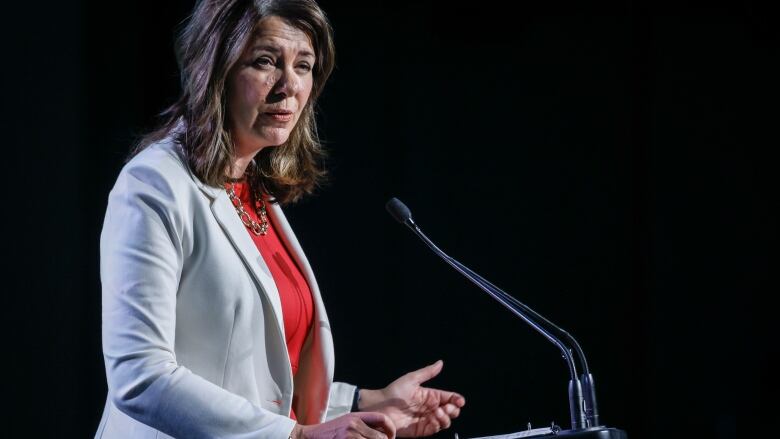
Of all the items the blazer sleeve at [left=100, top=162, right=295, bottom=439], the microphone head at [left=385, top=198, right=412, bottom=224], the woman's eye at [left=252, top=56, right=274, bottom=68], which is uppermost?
the woman's eye at [left=252, top=56, right=274, bottom=68]

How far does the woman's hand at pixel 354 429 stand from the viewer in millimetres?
1312

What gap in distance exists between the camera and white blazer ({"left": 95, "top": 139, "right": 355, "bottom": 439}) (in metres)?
1.32

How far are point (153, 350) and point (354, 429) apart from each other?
0.34 m

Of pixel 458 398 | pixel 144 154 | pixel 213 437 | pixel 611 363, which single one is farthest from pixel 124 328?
pixel 611 363

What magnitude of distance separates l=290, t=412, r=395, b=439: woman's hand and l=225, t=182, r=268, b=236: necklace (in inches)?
20.5

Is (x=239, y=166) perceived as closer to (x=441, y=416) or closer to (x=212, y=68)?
(x=212, y=68)

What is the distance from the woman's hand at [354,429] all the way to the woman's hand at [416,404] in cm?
36

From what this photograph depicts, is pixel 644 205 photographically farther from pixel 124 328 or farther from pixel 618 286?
pixel 124 328

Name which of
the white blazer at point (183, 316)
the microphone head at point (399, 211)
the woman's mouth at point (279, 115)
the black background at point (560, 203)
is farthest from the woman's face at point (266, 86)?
the black background at point (560, 203)

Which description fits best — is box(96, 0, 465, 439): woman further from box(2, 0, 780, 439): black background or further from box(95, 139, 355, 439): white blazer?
box(2, 0, 780, 439): black background

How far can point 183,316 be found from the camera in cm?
143

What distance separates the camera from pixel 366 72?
2982mm

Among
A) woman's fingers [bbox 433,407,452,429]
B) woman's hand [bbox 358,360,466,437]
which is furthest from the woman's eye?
woman's fingers [bbox 433,407,452,429]

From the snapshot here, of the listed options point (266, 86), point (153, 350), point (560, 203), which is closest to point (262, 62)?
point (266, 86)
